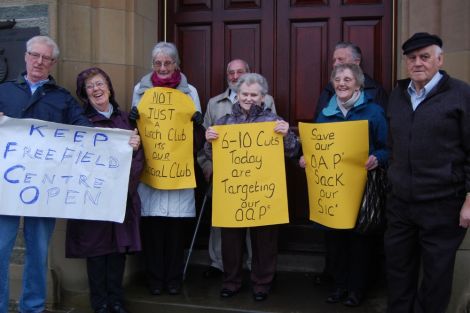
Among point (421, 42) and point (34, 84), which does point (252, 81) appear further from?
point (34, 84)

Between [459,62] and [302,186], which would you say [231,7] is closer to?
[302,186]

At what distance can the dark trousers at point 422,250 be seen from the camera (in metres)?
3.21

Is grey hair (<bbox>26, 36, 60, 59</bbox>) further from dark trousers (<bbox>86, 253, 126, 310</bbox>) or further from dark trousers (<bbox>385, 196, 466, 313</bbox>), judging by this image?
dark trousers (<bbox>385, 196, 466, 313</bbox>)

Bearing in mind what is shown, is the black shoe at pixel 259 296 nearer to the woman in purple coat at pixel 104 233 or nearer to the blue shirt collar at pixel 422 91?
the woman in purple coat at pixel 104 233

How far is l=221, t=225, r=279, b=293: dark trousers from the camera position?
13.5 feet

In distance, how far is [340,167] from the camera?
388 centimetres

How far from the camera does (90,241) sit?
3.90 m

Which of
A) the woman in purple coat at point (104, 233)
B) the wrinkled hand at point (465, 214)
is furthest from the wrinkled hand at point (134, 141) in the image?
the wrinkled hand at point (465, 214)

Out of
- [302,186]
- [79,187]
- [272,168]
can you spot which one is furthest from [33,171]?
[302,186]

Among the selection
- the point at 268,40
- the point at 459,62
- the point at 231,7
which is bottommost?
the point at 459,62

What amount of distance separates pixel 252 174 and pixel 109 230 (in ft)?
3.55

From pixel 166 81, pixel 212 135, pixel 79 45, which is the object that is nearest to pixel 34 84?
pixel 79 45

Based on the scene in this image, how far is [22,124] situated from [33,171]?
0.32 m

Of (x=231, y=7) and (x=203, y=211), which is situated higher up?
(x=231, y=7)
